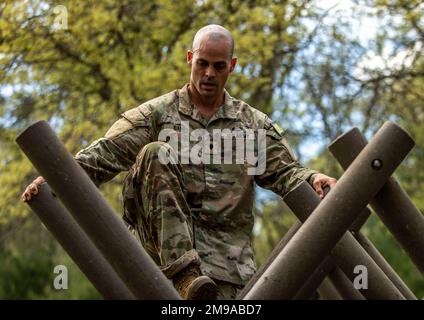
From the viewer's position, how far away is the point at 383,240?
1930 centimetres

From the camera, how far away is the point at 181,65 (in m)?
14.8

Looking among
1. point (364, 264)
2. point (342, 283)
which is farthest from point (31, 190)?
point (342, 283)

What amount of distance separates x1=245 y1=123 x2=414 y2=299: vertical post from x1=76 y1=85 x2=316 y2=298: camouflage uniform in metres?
0.86

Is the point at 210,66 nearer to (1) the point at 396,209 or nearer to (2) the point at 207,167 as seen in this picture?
(2) the point at 207,167

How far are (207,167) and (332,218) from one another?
1.61 meters

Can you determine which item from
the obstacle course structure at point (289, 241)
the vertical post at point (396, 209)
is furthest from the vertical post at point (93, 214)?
the vertical post at point (396, 209)

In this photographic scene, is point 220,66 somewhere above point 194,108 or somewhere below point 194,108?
above

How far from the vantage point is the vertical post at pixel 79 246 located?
4461 millimetres

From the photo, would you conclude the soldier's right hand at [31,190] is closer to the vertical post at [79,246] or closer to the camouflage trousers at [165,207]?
the vertical post at [79,246]

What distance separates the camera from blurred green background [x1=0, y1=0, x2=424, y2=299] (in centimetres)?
1497

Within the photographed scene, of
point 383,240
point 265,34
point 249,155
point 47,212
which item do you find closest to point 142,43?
point 265,34

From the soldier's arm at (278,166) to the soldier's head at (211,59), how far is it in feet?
1.41
